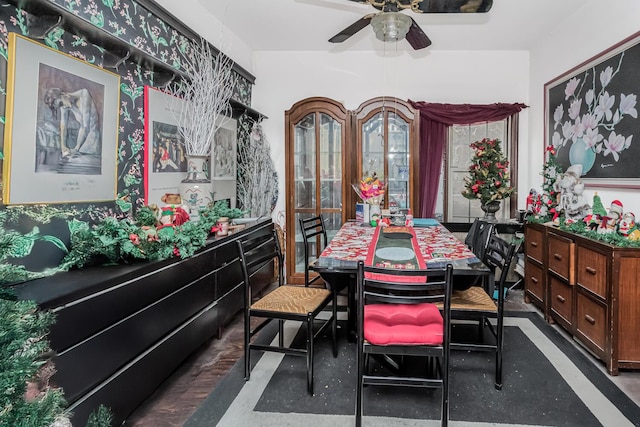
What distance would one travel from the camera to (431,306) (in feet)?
6.74

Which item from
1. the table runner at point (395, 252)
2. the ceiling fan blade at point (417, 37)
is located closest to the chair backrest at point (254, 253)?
the table runner at point (395, 252)

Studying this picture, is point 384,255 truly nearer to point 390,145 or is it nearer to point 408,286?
point 408,286

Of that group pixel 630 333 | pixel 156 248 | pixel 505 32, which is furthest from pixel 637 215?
pixel 156 248

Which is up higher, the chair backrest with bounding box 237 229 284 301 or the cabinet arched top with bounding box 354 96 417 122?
the cabinet arched top with bounding box 354 96 417 122

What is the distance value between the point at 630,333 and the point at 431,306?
130cm

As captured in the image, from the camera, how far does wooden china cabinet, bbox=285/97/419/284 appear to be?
4168 mm

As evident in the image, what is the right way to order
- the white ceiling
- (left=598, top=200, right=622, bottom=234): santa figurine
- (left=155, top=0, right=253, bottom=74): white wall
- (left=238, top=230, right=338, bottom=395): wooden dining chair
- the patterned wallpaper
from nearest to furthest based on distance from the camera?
the patterned wallpaper, (left=238, top=230, right=338, bottom=395): wooden dining chair, (left=598, top=200, right=622, bottom=234): santa figurine, (left=155, top=0, right=253, bottom=74): white wall, the white ceiling

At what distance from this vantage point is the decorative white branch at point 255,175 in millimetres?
4161

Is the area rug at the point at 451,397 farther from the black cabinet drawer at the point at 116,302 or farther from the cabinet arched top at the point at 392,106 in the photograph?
the cabinet arched top at the point at 392,106

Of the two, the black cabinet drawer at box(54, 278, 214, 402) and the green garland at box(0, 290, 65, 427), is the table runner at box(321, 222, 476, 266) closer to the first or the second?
the black cabinet drawer at box(54, 278, 214, 402)

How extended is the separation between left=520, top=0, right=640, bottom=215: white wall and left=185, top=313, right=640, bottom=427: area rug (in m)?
1.29

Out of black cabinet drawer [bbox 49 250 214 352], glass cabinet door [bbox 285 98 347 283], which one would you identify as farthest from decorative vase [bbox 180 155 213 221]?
glass cabinet door [bbox 285 98 347 283]

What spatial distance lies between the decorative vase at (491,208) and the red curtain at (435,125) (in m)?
0.53

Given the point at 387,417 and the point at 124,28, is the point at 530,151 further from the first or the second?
the point at 124,28
